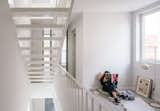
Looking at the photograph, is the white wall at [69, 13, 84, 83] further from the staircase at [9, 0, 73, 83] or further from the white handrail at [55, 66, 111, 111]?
the white handrail at [55, 66, 111, 111]

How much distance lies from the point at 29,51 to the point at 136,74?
Result: 221cm

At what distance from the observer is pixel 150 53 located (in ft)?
14.1

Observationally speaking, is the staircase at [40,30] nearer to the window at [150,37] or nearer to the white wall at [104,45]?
the white wall at [104,45]

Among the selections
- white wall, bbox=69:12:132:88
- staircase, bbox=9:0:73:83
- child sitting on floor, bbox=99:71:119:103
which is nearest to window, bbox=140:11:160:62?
white wall, bbox=69:12:132:88

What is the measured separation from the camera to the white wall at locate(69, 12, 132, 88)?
4730 millimetres

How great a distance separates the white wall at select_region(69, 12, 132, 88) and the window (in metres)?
0.33

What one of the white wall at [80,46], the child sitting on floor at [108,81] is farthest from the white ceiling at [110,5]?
the child sitting on floor at [108,81]

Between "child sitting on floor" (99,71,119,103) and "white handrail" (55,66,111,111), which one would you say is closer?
"white handrail" (55,66,111,111)

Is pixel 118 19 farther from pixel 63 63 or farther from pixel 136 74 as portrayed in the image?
pixel 63 63

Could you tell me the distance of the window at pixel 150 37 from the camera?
4.11 metres

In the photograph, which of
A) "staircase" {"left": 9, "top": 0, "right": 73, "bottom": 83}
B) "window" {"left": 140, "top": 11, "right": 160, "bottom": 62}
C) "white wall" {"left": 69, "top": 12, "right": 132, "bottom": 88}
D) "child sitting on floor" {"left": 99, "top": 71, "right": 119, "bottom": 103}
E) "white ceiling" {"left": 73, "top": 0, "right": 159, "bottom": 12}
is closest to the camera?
"staircase" {"left": 9, "top": 0, "right": 73, "bottom": 83}

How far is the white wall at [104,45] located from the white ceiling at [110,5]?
245mm

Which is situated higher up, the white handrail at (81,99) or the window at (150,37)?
the window at (150,37)

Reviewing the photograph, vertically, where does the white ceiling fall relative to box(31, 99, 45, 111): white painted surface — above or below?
above
